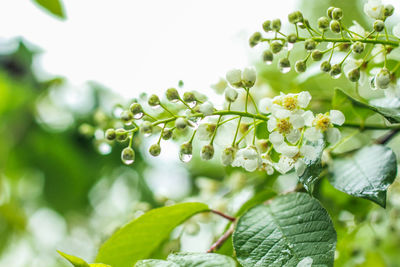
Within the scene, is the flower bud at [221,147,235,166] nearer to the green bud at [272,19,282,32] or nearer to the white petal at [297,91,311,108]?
the white petal at [297,91,311,108]

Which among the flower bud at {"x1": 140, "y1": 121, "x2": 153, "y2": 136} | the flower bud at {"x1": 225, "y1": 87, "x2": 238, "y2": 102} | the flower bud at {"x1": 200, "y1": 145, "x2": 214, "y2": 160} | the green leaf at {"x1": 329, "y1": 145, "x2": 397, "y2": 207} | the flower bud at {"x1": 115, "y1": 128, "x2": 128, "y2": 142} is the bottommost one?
the green leaf at {"x1": 329, "y1": 145, "x2": 397, "y2": 207}

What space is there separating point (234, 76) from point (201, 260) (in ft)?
1.33

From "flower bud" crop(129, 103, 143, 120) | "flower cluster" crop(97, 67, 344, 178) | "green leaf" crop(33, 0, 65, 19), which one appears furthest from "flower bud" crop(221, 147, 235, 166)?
"green leaf" crop(33, 0, 65, 19)

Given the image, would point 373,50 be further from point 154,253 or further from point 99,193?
point 99,193

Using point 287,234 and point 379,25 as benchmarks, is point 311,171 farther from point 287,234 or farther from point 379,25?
point 379,25

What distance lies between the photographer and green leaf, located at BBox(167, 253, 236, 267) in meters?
0.82

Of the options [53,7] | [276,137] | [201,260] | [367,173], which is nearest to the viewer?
[201,260]

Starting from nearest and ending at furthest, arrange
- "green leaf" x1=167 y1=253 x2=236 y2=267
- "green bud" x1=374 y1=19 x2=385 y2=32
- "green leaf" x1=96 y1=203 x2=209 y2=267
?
1. "green leaf" x1=167 y1=253 x2=236 y2=267
2. "green bud" x1=374 y1=19 x2=385 y2=32
3. "green leaf" x1=96 y1=203 x2=209 y2=267

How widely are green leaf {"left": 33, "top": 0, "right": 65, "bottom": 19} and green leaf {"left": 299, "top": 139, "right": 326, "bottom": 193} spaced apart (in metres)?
1.02

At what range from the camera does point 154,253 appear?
1216 millimetres

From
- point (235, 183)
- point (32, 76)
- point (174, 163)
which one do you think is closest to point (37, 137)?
point (32, 76)

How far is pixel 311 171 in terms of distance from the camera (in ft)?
3.05

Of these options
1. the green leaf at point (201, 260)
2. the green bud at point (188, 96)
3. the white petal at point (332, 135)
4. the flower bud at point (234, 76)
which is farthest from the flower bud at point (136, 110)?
the white petal at point (332, 135)

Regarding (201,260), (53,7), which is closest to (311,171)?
(201,260)
